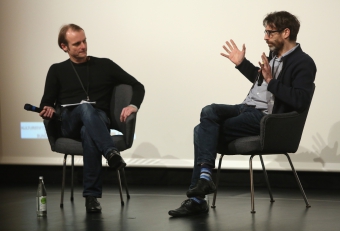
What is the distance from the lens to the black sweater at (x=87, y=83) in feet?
12.9

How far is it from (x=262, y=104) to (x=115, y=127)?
1.13 metres

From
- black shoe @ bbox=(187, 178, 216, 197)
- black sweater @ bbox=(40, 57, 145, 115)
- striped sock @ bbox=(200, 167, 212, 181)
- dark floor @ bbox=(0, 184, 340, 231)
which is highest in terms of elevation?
black sweater @ bbox=(40, 57, 145, 115)

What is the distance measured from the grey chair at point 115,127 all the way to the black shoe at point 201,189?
2.49 feet

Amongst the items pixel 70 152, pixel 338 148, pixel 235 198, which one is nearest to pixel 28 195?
pixel 70 152

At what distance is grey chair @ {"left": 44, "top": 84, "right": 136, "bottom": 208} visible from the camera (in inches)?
147

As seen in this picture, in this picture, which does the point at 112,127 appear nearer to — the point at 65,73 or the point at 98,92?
the point at 98,92

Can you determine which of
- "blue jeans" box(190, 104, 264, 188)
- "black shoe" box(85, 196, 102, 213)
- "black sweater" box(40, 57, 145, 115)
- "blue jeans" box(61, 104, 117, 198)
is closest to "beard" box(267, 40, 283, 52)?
"blue jeans" box(190, 104, 264, 188)

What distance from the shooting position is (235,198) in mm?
3988

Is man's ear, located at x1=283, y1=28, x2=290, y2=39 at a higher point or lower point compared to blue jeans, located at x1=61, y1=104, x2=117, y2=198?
higher

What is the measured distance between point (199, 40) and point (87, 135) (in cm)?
160

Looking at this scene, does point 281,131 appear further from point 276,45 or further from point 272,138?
point 276,45

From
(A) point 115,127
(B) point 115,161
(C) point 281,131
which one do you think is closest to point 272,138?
(C) point 281,131

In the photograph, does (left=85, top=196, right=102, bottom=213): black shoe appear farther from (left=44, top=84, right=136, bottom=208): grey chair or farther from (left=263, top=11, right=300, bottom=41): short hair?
(left=263, top=11, right=300, bottom=41): short hair

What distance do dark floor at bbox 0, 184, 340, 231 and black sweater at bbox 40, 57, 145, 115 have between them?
726 mm
